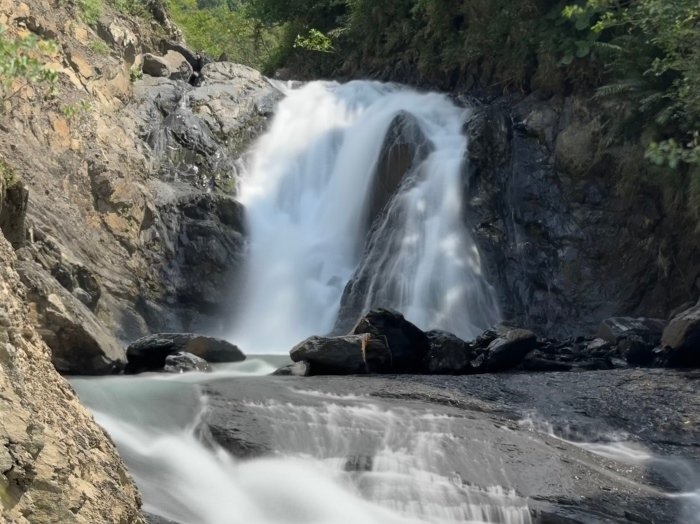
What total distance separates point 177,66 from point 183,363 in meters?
11.8

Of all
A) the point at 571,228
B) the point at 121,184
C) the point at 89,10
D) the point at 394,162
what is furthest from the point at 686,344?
the point at 89,10

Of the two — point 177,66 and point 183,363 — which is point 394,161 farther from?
point 183,363

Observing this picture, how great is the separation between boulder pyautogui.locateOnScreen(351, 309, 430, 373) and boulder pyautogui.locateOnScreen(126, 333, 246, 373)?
184 centimetres

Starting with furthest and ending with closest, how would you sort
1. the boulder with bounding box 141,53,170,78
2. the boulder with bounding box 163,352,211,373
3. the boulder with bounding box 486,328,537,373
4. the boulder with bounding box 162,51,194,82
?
the boulder with bounding box 162,51,194,82, the boulder with bounding box 141,53,170,78, the boulder with bounding box 486,328,537,373, the boulder with bounding box 163,352,211,373

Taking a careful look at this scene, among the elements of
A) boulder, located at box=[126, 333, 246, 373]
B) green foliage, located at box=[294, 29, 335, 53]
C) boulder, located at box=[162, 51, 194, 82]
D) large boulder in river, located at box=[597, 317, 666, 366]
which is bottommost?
boulder, located at box=[126, 333, 246, 373]

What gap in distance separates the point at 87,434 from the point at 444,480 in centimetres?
335

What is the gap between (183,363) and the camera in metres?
9.49

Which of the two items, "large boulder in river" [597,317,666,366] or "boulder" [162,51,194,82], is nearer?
"large boulder in river" [597,317,666,366]

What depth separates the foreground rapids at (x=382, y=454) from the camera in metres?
5.62

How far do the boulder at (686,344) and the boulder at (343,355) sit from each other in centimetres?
389

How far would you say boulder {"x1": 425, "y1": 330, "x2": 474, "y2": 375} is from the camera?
1023cm

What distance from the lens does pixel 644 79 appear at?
554 inches

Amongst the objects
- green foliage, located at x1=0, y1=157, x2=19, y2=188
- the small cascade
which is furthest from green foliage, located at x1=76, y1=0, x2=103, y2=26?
the small cascade

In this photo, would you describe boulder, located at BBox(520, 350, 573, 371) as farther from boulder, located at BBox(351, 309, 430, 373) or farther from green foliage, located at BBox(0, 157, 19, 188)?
green foliage, located at BBox(0, 157, 19, 188)
